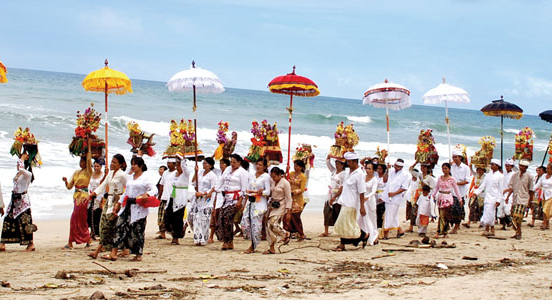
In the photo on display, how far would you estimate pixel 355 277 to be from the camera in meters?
8.76

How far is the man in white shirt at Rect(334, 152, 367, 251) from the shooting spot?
10.8 metres

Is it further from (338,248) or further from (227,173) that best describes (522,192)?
(227,173)

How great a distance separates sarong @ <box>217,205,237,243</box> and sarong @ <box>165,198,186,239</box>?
998 millimetres

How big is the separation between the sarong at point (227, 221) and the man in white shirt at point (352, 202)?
5.57 ft

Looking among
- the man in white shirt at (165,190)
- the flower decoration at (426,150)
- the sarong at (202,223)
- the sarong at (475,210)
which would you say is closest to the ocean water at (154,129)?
the man in white shirt at (165,190)

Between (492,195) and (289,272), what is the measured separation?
20.2 ft

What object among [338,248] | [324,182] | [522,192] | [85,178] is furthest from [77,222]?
[324,182]

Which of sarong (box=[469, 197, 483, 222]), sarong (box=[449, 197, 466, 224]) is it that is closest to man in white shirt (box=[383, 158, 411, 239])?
sarong (box=[449, 197, 466, 224])

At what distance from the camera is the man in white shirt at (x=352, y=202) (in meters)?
10.8

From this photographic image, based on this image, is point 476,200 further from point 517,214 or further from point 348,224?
point 348,224

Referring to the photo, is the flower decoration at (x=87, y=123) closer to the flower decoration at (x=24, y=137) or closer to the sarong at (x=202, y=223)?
the flower decoration at (x=24, y=137)

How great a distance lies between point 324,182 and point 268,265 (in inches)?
537

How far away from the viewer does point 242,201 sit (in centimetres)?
1137

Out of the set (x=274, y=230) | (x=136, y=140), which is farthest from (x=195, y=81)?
(x=274, y=230)
